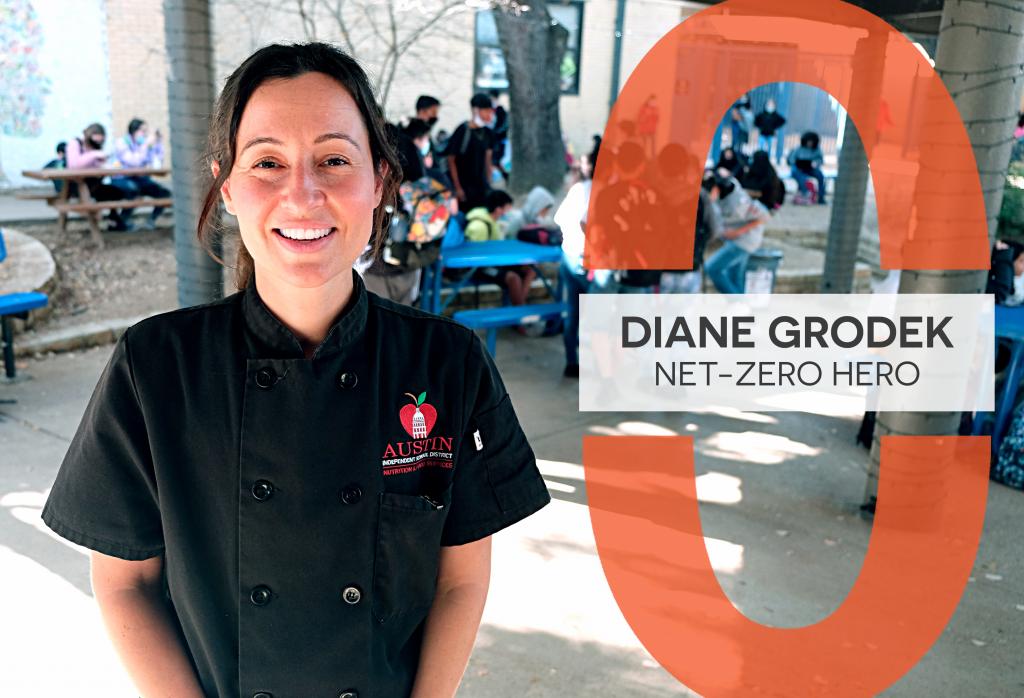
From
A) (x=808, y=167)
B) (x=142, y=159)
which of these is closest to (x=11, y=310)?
(x=142, y=159)

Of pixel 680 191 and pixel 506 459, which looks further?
pixel 680 191

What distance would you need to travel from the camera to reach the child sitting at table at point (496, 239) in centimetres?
765

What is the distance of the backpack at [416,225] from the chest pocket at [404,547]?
4504 millimetres

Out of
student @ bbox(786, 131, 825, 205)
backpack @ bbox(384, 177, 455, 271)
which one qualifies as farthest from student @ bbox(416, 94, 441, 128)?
student @ bbox(786, 131, 825, 205)

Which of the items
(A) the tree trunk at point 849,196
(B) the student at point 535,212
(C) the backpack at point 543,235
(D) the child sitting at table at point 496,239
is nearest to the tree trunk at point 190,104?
(D) the child sitting at table at point 496,239

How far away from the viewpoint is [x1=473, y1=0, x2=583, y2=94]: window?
17.0 m

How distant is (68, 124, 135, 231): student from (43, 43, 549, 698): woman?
9.09m

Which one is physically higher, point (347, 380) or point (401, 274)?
point (347, 380)

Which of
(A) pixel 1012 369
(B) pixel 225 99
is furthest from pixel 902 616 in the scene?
(B) pixel 225 99

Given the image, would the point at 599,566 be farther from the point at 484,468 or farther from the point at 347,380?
the point at 347,380

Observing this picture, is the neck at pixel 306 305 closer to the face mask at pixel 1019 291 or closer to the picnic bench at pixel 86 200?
the face mask at pixel 1019 291

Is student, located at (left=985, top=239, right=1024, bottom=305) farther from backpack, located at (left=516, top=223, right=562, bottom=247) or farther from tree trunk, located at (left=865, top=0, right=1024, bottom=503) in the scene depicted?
backpack, located at (left=516, top=223, right=562, bottom=247)

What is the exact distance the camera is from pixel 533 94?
1157 centimetres

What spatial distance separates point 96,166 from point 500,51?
8584 mm
